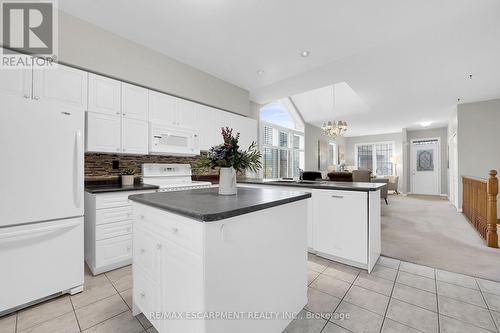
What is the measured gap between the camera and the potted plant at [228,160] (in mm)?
1610

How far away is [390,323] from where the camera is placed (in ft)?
5.24

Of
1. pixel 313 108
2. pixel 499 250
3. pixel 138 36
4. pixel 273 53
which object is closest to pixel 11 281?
pixel 138 36

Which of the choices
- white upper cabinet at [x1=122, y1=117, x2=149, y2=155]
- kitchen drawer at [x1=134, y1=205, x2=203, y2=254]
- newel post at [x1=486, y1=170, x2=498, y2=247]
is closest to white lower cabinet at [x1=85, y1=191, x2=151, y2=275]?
white upper cabinet at [x1=122, y1=117, x2=149, y2=155]

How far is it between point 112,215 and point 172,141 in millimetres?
1373

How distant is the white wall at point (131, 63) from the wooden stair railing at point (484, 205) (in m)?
4.48

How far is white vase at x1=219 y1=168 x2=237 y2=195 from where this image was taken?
1.67 metres

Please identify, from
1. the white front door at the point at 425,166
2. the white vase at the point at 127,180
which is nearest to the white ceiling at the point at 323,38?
the white vase at the point at 127,180

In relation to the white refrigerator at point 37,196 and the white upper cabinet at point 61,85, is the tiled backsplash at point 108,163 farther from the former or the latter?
the white refrigerator at point 37,196

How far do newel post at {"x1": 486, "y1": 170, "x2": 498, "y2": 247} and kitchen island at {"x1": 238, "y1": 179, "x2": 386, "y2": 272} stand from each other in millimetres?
1958

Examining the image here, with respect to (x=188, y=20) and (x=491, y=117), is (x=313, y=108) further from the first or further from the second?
(x=188, y=20)

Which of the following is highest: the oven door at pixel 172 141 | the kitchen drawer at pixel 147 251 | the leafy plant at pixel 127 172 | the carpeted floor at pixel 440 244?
the oven door at pixel 172 141

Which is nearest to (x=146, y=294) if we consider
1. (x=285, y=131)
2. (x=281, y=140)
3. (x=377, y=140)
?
(x=281, y=140)

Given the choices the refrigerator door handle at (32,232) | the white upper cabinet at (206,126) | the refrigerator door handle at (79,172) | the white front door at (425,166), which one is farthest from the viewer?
the white front door at (425,166)

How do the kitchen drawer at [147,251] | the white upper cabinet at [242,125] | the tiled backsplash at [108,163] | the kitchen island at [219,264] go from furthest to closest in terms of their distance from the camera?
the white upper cabinet at [242,125] → the tiled backsplash at [108,163] → the kitchen drawer at [147,251] → the kitchen island at [219,264]
